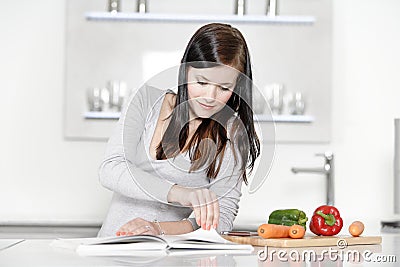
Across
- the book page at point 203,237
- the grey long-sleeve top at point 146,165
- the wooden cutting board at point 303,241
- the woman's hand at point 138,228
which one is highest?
the grey long-sleeve top at point 146,165

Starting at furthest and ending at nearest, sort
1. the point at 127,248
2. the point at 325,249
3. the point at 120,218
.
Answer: the point at 120,218
the point at 325,249
the point at 127,248

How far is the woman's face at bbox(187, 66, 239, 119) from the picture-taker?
175 cm

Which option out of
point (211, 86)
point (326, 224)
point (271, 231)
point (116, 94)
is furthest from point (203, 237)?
point (116, 94)

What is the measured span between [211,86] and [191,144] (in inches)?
8.7

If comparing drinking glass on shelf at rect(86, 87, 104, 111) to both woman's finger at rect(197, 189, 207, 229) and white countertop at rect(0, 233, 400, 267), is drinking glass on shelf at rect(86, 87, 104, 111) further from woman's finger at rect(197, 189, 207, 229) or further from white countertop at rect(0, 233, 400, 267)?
white countertop at rect(0, 233, 400, 267)

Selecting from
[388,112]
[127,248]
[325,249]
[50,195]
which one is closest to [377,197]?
[388,112]

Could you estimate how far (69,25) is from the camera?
343 cm

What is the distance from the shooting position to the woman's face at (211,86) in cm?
175

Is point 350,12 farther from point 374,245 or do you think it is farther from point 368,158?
point 374,245

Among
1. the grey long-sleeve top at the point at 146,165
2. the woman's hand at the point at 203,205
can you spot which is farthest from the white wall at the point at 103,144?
the woman's hand at the point at 203,205

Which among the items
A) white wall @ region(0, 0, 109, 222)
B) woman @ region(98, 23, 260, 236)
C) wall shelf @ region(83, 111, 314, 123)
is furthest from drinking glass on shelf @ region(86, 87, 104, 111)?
woman @ region(98, 23, 260, 236)

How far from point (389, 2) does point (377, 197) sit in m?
0.91

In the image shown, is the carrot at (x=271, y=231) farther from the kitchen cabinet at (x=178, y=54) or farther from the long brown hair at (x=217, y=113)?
the kitchen cabinet at (x=178, y=54)

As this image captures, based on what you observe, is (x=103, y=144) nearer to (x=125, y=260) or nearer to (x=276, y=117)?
(x=276, y=117)
